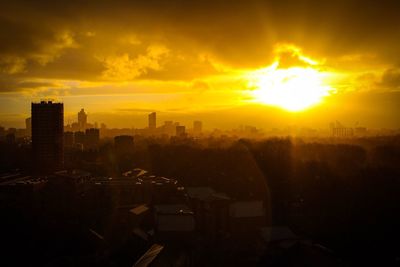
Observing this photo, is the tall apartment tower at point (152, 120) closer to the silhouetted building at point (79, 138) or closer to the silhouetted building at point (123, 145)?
the silhouetted building at point (79, 138)

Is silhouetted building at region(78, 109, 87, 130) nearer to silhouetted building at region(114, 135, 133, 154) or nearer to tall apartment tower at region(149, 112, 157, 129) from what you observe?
tall apartment tower at region(149, 112, 157, 129)

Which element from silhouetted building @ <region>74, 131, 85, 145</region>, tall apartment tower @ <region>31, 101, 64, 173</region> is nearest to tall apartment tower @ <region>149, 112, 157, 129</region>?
silhouetted building @ <region>74, 131, 85, 145</region>

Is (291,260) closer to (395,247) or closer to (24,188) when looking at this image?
→ (395,247)

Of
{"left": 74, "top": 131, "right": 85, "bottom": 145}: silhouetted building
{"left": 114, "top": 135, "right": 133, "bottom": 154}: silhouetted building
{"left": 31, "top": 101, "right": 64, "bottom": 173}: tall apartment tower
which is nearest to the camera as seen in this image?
{"left": 31, "top": 101, "right": 64, "bottom": 173}: tall apartment tower

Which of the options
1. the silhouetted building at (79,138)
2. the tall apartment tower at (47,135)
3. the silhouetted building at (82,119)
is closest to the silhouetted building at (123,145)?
the tall apartment tower at (47,135)

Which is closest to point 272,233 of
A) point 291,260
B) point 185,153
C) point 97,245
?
point 291,260

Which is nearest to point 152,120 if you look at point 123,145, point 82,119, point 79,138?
point 82,119

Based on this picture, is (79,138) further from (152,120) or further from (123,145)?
(152,120)

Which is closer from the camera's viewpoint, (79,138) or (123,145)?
(123,145)

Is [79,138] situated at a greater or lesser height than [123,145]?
greater
